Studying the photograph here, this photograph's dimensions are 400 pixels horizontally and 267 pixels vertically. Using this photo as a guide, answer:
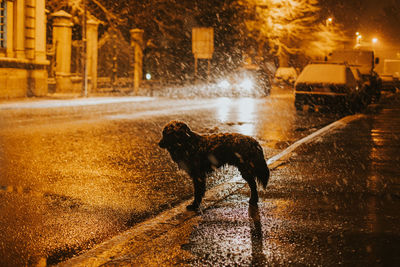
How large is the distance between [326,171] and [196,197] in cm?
326

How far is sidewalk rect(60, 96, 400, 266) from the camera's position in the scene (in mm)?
4355

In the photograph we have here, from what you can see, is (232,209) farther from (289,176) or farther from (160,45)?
(160,45)

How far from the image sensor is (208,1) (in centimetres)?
3675

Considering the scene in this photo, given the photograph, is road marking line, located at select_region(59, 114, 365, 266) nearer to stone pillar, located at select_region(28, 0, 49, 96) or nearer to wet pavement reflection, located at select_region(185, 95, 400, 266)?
wet pavement reflection, located at select_region(185, 95, 400, 266)

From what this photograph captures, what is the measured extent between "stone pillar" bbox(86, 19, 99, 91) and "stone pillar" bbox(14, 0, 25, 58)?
4150 millimetres

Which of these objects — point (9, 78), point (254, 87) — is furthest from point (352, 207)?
point (254, 87)

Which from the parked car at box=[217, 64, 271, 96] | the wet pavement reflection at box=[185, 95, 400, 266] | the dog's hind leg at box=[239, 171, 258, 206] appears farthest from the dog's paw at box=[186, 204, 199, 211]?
the parked car at box=[217, 64, 271, 96]

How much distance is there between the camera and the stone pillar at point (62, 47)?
26.5 m

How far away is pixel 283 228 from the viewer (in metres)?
5.22

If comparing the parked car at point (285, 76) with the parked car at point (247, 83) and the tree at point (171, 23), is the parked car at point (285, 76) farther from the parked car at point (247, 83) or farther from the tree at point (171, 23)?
the parked car at point (247, 83)

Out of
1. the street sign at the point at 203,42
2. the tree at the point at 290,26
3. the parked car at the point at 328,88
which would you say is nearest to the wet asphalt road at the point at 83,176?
the parked car at the point at 328,88

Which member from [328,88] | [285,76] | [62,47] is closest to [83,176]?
[328,88]

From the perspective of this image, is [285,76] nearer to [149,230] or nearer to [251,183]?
[251,183]

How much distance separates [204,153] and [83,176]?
8.70 feet
